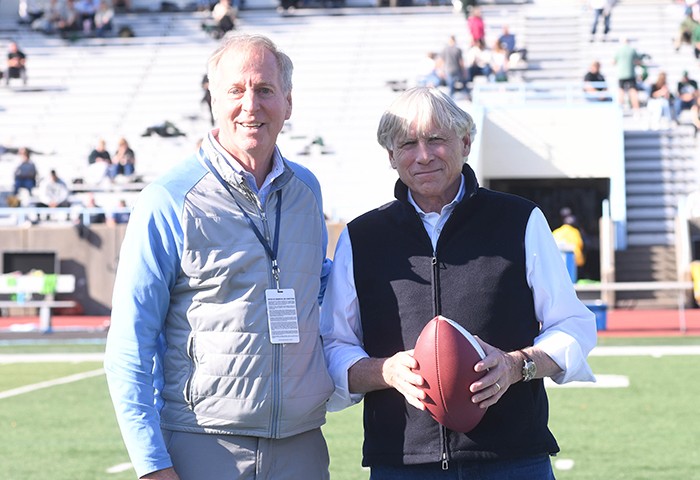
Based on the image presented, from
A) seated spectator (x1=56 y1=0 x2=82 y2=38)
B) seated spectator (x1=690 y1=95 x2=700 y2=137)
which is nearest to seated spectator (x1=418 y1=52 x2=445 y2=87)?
seated spectator (x1=690 y1=95 x2=700 y2=137)

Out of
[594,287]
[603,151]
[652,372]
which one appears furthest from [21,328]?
[603,151]

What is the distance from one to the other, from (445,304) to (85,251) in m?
A: 16.6

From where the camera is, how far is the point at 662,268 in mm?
19391

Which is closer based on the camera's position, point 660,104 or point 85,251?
point 85,251

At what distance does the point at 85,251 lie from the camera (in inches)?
765

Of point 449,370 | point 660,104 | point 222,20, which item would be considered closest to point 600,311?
point 660,104

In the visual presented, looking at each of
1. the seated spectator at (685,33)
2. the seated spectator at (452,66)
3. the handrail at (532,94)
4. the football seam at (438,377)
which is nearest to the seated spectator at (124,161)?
the seated spectator at (452,66)

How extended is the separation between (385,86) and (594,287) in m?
11.3

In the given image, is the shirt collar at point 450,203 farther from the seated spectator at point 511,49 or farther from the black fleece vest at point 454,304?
the seated spectator at point 511,49

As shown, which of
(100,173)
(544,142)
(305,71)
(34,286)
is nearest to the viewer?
(34,286)

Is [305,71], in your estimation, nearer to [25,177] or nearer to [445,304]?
[25,177]

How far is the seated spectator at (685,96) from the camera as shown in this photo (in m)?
22.9

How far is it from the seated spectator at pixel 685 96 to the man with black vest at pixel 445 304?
2035 cm

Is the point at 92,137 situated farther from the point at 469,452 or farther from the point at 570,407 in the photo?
the point at 469,452
